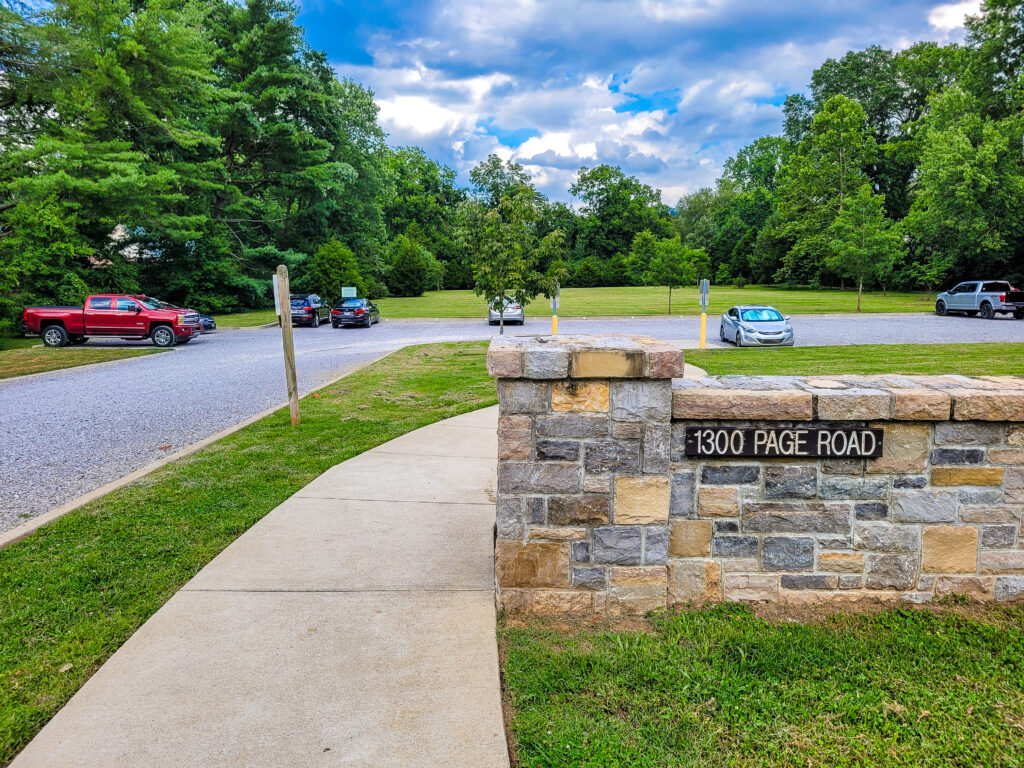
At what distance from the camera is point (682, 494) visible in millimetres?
3729

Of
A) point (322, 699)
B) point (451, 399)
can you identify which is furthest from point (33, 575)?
point (451, 399)

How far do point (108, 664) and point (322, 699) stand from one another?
1187 mm

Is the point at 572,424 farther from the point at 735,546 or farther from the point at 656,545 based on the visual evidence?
the point at 735,546

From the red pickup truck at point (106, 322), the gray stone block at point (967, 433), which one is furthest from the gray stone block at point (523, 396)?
the red pickup truck at point (106, 322)

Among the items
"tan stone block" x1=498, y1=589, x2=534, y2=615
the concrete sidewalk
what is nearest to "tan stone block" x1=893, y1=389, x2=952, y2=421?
"tan stone block" x1=498, y1=589, x2=534, y2=615

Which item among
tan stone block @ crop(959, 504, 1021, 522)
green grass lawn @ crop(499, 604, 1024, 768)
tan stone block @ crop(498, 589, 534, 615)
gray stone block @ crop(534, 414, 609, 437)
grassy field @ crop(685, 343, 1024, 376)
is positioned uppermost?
gray stone block @ crop(534, 414, 609, 437)

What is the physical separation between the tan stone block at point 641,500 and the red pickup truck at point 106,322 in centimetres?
2065

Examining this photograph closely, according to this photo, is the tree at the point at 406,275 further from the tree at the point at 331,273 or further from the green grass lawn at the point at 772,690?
the green grass lawn at the point at 772,690

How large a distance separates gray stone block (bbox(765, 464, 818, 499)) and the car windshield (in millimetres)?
17705

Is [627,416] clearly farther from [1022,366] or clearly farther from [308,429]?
[1022,366]

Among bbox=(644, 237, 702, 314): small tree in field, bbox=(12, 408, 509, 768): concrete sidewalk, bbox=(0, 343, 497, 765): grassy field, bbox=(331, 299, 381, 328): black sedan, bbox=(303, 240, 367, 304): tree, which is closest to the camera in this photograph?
bbox=(12, 408, 509, 768): concrete sidewalk

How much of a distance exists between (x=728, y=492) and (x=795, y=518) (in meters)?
0.41

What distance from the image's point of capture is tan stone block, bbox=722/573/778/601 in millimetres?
3814

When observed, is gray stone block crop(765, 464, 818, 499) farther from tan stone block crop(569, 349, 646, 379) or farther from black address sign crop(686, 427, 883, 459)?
tan stone block crop(569, 349, 646, 379)
